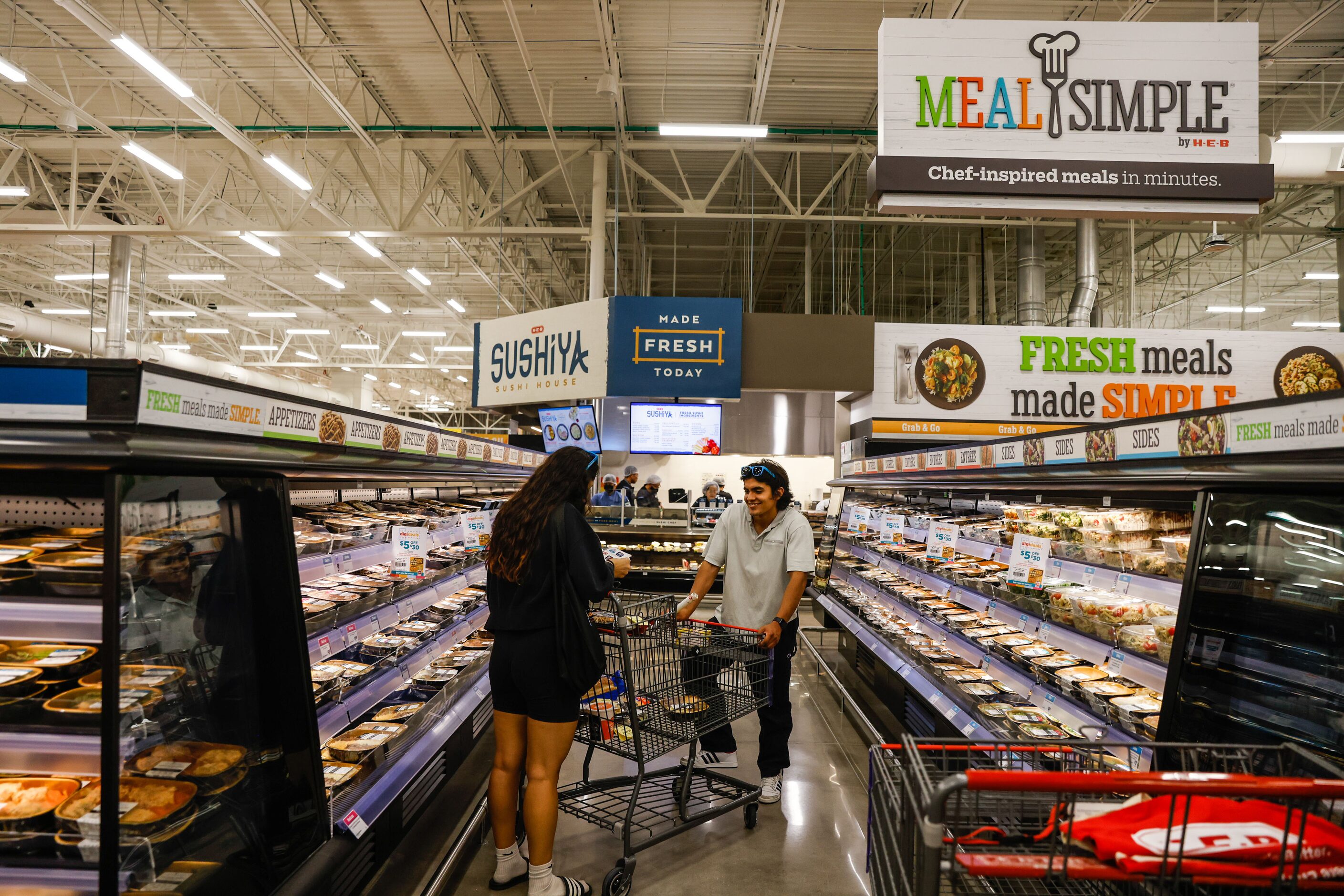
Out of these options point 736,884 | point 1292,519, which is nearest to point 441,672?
point 736,884

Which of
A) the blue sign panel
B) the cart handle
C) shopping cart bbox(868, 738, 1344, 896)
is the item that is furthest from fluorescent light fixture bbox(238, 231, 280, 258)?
the cart handle

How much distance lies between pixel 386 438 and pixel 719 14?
7657 millimetres

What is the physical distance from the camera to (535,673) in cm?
276

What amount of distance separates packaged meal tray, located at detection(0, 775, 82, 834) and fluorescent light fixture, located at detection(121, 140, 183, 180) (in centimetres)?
952

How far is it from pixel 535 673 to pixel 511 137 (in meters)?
10.9

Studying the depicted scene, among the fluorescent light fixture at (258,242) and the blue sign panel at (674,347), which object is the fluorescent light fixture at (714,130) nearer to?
the blue sign panel at (674,347)

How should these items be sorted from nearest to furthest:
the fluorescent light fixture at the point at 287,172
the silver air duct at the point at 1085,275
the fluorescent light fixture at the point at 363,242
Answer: the fluorescent light fixture at the point at 287,172 < the silver air duct at the point at 1085,275 < the fluorescent light fixture at the point at 363,242

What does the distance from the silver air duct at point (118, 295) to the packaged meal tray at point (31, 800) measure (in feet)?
40.2

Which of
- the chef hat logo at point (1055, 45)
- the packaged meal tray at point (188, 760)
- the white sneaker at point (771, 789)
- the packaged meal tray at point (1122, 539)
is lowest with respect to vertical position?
the white sneaker at point (771, 789)

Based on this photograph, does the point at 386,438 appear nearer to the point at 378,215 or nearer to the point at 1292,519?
the point at 1292,519

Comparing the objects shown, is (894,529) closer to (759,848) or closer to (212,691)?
(759,848)

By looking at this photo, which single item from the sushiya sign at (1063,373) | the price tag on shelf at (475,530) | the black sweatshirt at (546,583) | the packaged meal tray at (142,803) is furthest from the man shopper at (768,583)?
the sushiya sign at (1063,373)

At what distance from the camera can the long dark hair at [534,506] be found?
9.15ft

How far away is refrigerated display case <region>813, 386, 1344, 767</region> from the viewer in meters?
1.85
